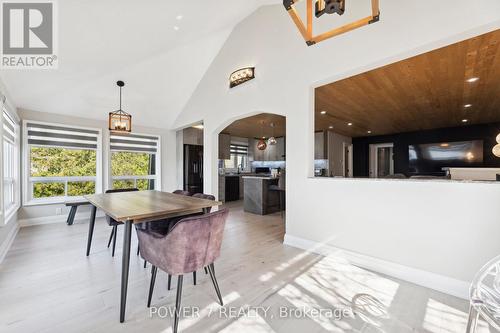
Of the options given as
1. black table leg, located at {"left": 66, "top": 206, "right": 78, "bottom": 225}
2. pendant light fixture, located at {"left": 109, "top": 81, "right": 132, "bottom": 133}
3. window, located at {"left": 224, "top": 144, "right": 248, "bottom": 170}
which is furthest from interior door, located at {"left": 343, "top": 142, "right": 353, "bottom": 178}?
black table leg, located at {"left": 66, "top": 206, "right": 78, "bottom": 225}

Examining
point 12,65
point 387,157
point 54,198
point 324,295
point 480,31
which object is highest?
point 12,65

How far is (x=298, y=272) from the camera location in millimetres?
2385

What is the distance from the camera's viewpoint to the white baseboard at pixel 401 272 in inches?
77.2

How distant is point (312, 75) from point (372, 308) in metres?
2.67

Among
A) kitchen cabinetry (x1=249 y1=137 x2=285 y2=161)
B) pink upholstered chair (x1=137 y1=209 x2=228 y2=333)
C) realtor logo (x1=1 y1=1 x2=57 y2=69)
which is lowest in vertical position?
pink upholstered chair (x1=137 y1=209 x2=228 y2=333)

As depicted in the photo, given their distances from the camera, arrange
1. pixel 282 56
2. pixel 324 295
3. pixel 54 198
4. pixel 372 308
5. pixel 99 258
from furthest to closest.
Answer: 1. pixel 54 198
2. pixel 282 56
3. pixel 99 258
4. pixel 324 295
5. pixel 372 308

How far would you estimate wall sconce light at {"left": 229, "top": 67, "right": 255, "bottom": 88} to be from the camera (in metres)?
3.72

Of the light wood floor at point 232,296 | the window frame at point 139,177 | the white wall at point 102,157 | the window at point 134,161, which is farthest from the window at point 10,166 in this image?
the window at point 134,161

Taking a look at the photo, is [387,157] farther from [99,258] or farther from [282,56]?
[99,258]

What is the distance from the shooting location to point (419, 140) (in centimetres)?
739

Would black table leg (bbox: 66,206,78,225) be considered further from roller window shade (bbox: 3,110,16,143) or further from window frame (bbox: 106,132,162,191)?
roller window shade (bbox: 3,110,16,143)

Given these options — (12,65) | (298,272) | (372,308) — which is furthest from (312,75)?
(12,65)

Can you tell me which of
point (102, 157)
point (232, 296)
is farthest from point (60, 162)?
point (232, 296)

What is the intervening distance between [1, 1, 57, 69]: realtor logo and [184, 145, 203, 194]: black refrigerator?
3696 millimetres
